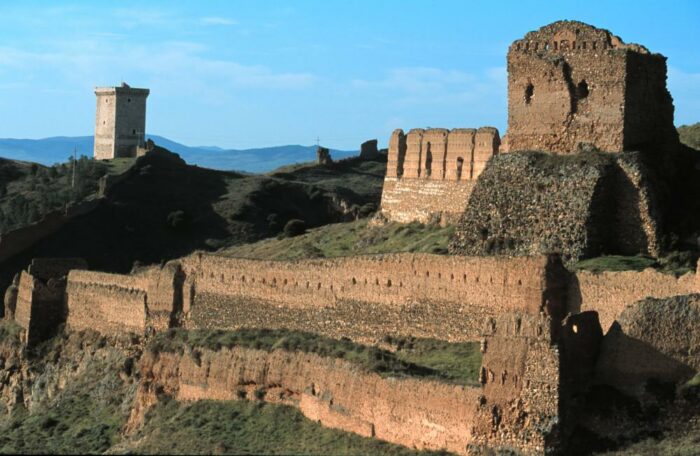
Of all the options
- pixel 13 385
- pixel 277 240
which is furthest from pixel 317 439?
pixel 277 240

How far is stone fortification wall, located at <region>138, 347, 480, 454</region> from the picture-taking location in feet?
99.2

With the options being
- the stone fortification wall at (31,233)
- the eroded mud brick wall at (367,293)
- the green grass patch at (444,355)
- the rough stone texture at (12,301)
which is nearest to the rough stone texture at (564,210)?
the eroded mud brick wall at (367,293)

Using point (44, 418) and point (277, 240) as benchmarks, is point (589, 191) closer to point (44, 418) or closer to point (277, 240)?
point (44, 418)

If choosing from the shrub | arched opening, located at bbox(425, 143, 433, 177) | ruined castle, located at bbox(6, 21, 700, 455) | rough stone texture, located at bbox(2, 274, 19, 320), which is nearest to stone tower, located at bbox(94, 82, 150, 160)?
the shrub

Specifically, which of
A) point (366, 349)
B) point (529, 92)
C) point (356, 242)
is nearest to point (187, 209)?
point (356, 242)

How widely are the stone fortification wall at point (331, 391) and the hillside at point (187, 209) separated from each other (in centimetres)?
2546

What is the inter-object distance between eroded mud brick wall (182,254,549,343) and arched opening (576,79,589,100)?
18.4 ft

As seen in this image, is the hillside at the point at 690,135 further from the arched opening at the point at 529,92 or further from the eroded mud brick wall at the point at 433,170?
the arched opening at the point at 529,92

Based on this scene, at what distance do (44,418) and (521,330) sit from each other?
19.1 meters

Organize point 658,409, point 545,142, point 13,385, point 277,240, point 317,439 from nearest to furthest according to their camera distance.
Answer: point 658,409 < point 317,439 < point 545,142 < point 13,385 < point 277,240

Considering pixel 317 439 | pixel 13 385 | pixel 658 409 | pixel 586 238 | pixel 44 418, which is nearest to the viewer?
pixel 658 409

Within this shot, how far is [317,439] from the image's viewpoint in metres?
33.1

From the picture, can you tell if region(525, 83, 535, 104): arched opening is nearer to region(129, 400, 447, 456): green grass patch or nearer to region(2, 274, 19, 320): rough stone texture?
region(129, 400, 447, 456): green grass patch

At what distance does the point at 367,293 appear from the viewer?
38.1 metres
